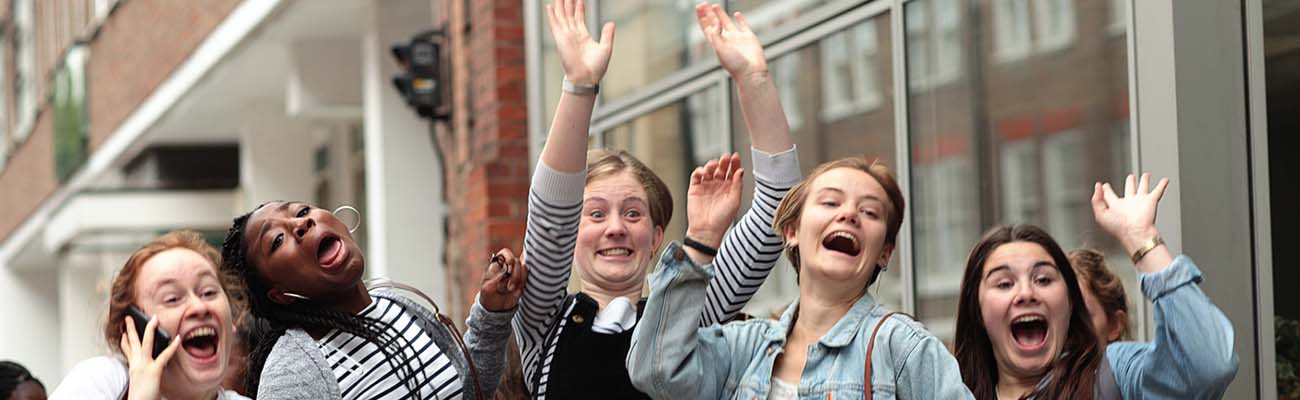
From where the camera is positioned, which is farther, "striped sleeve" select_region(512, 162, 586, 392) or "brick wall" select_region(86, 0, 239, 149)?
"brick wall" select_region(86, 0, 239, 149)

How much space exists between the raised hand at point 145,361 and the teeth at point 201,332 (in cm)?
5

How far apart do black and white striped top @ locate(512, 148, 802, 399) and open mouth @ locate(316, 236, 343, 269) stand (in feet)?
1.40

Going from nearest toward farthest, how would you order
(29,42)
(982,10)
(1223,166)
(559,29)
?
(559,29) < (1223,166) < (982,10) < (29,42)

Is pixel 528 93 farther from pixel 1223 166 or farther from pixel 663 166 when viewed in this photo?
pixel 1223 166

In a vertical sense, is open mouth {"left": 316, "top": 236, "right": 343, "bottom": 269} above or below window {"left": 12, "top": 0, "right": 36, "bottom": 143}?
below

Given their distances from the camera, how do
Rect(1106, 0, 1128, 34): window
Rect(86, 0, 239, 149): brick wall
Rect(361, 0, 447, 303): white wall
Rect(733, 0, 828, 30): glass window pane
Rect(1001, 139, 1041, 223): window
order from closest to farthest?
Rect(1106, 0, 1128, 34): window < Rect(1001, 139, 1041, 223): window < Rect(733, 0, 828, 30): glass window pane < Rect(361, 0, 447, 303): white wall < Rect(86, 0, 239, 149): brick wall

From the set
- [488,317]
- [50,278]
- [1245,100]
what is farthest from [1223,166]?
[50,278]

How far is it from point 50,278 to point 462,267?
17.8m

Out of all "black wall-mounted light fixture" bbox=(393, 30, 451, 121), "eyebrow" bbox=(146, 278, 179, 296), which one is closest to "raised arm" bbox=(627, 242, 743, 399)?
"eyebrow" bbox=(146, 278, 179, 296)

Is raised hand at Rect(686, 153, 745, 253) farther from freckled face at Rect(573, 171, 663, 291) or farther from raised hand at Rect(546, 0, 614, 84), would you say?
raised hand at Rect(546, 0, 614, 84)

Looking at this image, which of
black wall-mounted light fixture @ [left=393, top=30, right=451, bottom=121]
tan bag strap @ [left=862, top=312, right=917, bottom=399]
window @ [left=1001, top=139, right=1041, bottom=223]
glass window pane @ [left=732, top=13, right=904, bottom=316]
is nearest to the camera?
tan bag strap @ [left=862, top=312, right=917, bottom=399]

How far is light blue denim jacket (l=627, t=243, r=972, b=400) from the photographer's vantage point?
3.58 m

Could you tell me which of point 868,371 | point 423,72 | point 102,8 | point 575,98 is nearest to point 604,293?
point 575,98

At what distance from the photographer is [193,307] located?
4074 millimetres
